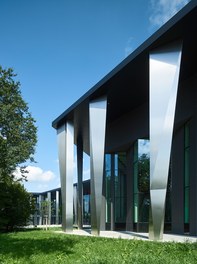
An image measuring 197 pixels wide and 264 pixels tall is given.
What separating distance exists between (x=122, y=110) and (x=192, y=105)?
26.2 feet

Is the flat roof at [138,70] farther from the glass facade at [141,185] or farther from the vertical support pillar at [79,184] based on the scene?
the vertical support pillar at [79,184]

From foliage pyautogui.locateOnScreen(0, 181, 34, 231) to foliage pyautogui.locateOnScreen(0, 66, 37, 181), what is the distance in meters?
1.34

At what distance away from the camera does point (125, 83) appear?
2311 centimetres

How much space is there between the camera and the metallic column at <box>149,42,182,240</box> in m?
17.7

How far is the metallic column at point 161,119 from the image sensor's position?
17.7 m

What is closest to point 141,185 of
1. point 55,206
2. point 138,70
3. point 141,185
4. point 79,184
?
point 141,185

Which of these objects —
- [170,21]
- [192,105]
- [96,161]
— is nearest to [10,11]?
[170,21]

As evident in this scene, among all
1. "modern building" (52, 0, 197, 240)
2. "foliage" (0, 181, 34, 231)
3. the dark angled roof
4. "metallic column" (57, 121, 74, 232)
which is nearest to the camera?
the dark angled roof

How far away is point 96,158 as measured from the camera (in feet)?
77.5

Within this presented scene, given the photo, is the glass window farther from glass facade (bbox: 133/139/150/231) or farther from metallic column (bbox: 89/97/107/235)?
metallic column (bbox: 89/97/107/235)

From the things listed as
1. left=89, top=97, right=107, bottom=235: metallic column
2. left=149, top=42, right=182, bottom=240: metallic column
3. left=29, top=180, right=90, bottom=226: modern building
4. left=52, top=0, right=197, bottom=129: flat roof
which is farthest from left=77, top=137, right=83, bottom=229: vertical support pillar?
left=29, top=180, right=90, bottom=226: modern building

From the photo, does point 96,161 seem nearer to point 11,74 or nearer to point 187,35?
point 187,35

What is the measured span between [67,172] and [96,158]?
203 inches

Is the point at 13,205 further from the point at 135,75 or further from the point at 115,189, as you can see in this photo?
the point at 135,75
